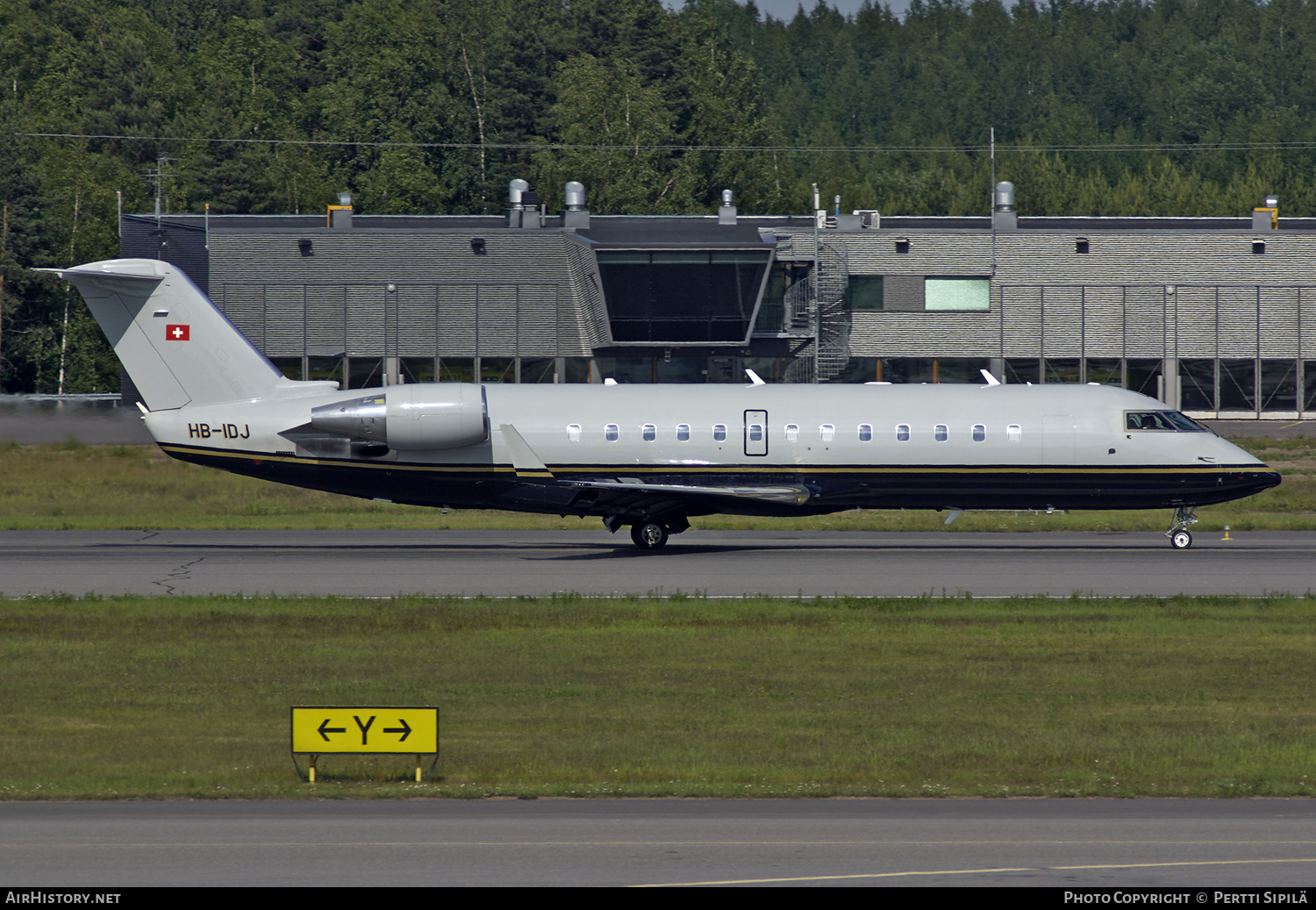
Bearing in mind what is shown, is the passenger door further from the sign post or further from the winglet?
the sign post

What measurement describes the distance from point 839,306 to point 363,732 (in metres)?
55.7

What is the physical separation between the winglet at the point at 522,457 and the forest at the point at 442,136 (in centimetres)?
6683

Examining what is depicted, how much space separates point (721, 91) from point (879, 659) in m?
118

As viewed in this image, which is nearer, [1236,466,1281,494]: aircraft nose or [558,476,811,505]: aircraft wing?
[558,476,811,505]: aircraft wing

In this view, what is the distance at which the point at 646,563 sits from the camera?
103ft

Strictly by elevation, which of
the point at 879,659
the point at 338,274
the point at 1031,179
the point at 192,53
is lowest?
the point at 879,659

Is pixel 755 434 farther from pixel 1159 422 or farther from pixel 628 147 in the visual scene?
pixel 628 147

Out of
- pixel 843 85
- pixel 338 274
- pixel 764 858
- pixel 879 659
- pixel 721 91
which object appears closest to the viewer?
pixel 764 858

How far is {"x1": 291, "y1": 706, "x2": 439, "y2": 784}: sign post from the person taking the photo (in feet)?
44.8

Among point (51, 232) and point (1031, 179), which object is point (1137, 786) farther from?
point (1031, 179)

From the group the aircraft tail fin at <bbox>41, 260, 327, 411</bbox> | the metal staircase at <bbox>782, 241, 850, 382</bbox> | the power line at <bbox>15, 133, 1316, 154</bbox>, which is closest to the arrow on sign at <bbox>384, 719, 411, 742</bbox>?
the aircraft tail fin at <bbox>41, 260, 327, 411</bbox>

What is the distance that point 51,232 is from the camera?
94.5 m

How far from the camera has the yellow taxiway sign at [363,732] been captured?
13641 millimetres

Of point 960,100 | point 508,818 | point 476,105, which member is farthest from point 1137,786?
point 960,100
